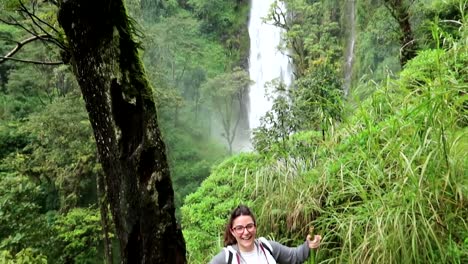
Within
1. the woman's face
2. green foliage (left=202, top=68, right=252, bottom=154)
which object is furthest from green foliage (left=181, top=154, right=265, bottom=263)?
green foliage (left=202, top=68, right=252, bottom=154)

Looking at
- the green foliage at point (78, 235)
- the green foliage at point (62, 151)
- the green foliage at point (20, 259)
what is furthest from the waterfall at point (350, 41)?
the green foliage at point (20, 259)

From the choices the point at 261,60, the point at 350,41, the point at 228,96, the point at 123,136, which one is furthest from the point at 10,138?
the point at 123,136

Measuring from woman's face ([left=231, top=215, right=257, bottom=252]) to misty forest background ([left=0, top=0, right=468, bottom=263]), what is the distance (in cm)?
65

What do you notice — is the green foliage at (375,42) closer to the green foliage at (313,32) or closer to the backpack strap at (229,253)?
the green foliage at (313,32)

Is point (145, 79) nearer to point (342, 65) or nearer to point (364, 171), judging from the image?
point (364, 171)

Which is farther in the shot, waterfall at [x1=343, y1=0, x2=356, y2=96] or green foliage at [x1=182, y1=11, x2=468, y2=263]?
waterfall at [x1=343, y1=0, x2=356, y2=96]

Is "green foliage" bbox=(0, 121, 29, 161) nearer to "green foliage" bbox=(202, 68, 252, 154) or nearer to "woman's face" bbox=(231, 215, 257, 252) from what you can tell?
"green foliage" bbox=(202, 68, 252, 154)

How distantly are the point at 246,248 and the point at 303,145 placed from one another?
7.89 ft

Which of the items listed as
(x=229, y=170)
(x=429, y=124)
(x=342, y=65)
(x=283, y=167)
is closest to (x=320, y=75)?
(x=229, y=170)

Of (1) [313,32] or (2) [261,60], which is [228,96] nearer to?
(2) [261,60]

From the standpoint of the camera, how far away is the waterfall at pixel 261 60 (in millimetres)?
21766

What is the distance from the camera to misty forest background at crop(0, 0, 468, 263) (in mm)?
2064

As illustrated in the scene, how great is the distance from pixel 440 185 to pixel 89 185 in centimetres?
1462

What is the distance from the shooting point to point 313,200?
2730 mm
